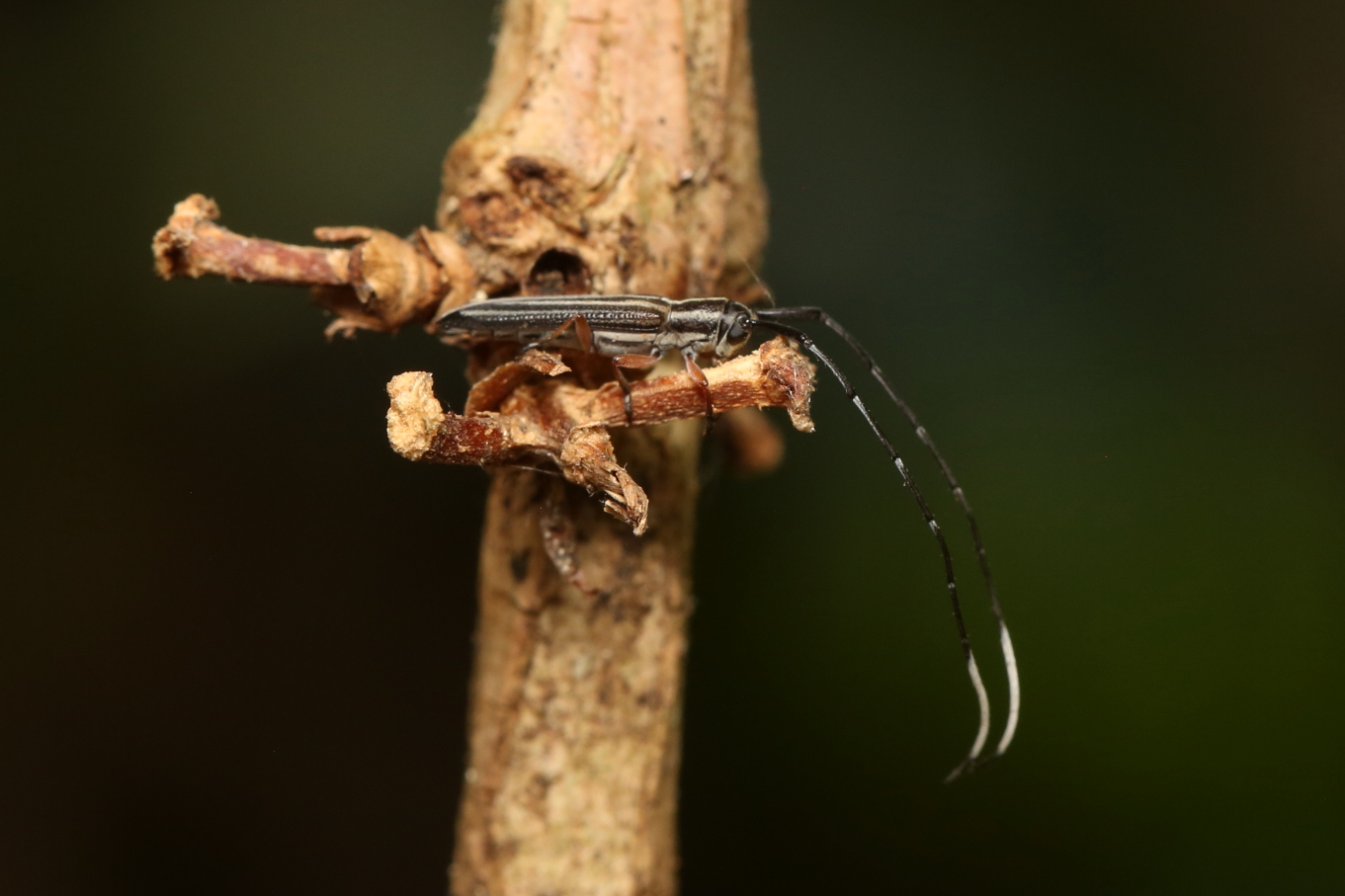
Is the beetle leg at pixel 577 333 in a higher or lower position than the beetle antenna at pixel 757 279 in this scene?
lower

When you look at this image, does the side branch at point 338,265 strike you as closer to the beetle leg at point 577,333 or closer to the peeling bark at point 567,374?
the peeling bark at point 567,374

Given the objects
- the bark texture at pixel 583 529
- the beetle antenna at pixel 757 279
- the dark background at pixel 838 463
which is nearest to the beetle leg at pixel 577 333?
the bark texture at pixel 583 529

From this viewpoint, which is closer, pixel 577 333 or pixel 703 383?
pixel 703 383

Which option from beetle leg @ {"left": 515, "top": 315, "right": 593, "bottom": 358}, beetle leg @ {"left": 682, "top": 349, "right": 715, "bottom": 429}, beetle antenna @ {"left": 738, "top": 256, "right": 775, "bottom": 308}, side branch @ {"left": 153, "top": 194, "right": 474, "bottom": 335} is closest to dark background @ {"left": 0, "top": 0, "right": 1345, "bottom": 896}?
beetle antenna @ {"left": 738, "top": 256, "right": 775, "bottom": 308}

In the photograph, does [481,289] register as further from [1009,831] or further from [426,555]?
[1009,831]

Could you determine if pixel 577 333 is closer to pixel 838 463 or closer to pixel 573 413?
pixel 573 413

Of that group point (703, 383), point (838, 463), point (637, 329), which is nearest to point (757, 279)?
point (637, 329)
